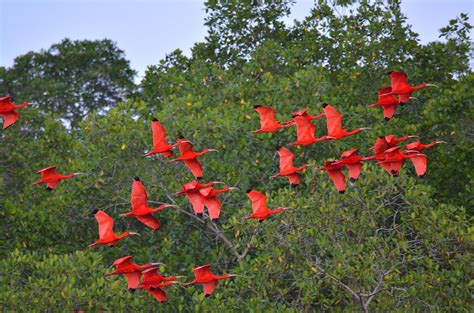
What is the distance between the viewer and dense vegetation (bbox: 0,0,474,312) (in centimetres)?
1491

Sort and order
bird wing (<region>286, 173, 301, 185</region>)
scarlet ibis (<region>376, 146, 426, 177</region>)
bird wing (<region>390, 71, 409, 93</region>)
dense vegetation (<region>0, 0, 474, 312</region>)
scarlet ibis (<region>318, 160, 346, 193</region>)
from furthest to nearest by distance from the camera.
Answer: dense vegetation (<region>0, 0, 474, 312</region>), bird wing (<region>286, 173, 301, 185</region>), scarlet ibis (<region>318, 160, 346, 193</region>), bird wing (<region>390, 71, 409, 93</region>), scarlet ibis (<region>376, 146, 426, 177</region>)

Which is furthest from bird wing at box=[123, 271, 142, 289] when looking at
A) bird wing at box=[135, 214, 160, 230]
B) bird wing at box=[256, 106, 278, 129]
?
bird wing at box=[256, 106, 278, 129]

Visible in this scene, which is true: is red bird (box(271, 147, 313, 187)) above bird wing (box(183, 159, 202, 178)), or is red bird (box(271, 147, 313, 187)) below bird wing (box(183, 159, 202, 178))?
below

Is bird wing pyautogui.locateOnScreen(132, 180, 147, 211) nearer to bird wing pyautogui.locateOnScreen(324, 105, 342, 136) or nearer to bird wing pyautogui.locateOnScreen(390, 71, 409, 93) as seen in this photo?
bird wing pyautogui.locateOnScreen(324, 105, 342, 136)

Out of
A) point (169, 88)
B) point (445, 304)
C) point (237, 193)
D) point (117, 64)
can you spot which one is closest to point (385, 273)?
point (445, 304)

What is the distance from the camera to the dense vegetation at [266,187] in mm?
14914

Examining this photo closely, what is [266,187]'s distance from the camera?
17.4m

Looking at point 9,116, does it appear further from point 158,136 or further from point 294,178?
point 294,178

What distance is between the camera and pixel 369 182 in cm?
1563

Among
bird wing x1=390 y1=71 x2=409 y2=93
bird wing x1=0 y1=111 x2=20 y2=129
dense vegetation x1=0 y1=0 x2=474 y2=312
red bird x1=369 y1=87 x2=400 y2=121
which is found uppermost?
bird wing x1=0 y1=111 x2=20 y2=129

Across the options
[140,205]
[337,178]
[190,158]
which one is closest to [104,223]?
[140,205]

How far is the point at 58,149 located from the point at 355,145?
5.13m

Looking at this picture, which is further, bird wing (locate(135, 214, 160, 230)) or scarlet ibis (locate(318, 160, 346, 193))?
scarlet ibis (locate(318, 160, 346, 193))

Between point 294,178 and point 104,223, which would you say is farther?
point 294,178
